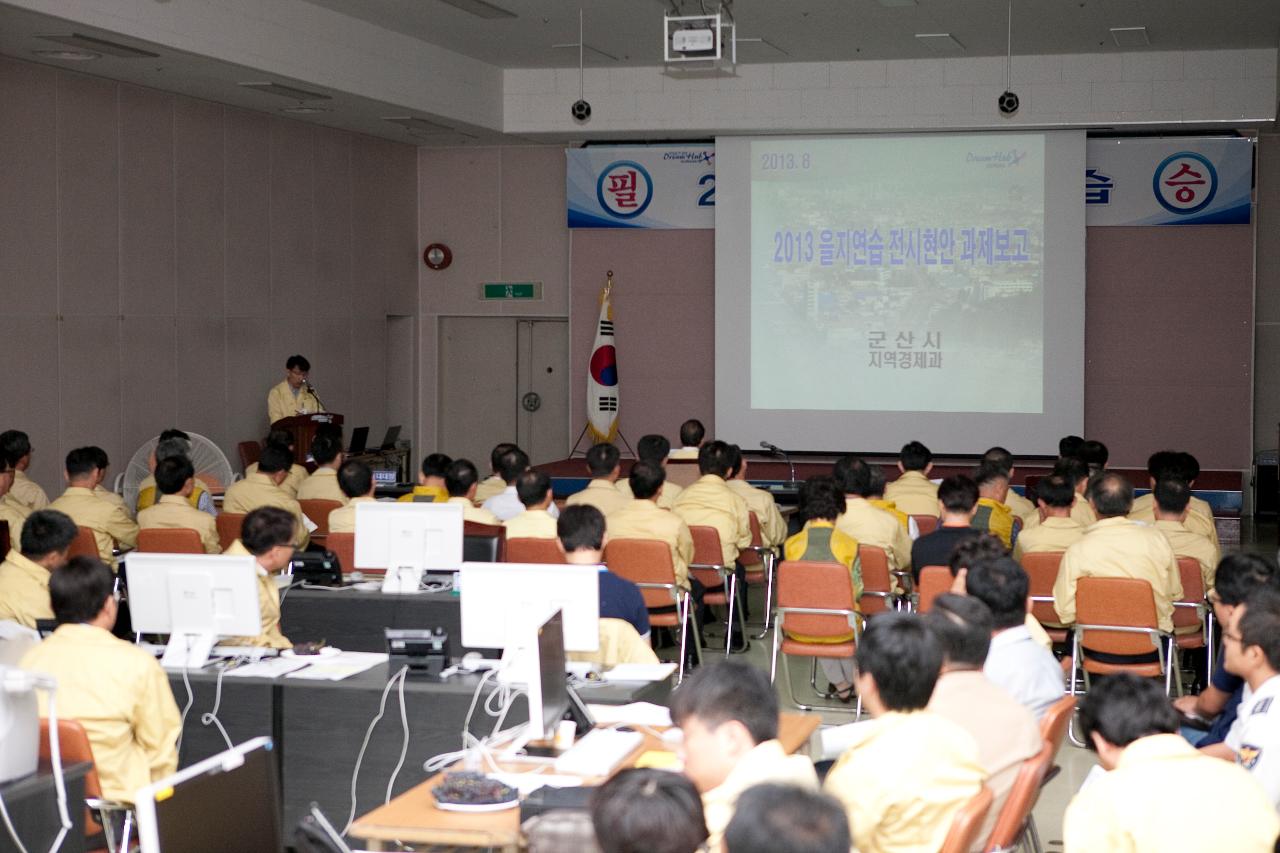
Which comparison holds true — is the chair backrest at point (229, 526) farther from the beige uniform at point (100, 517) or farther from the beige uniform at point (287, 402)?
the beige uniform at point (287, 402)

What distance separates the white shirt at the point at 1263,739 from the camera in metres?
3.39

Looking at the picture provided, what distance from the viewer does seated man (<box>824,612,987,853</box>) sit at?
2889 mm

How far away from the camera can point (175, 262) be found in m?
11.0

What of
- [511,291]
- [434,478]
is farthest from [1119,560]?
A: [511,291]

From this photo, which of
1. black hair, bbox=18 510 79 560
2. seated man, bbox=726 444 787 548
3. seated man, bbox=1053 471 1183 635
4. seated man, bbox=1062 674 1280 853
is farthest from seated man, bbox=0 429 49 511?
seated man, bbox=1062 674 1280 853

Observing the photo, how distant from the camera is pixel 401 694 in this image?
453 centimetres

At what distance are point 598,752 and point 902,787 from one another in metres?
1.16

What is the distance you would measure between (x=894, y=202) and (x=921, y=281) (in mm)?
739

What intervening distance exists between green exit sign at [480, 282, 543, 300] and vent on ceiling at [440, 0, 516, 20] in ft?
12.4

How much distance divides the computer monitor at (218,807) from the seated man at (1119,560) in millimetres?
3921

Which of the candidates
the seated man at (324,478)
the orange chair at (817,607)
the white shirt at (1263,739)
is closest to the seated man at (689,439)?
the seated man at (324,478)

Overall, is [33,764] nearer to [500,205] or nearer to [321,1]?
[321,1]

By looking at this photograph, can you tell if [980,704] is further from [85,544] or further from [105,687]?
[85,544]

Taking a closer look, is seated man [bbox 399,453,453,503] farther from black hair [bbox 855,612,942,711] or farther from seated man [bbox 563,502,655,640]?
black hair [bbox 855,612,942,711]
